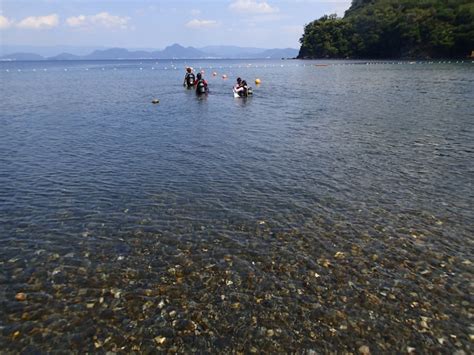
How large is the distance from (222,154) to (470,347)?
17.6 meters

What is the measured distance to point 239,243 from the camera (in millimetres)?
12648

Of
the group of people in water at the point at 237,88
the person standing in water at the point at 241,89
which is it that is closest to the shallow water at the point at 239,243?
the person standing in water at the point at 241,89

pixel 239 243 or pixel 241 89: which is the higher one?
pixel 241 89

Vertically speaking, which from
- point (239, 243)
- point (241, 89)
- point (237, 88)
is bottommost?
point (239, 243)

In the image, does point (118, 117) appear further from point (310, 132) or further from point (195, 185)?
point (195, 185)

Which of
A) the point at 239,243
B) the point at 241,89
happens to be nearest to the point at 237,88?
the point at 241,89

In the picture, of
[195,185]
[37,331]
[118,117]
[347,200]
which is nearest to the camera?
[37,331]

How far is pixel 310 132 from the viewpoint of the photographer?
29.2 m

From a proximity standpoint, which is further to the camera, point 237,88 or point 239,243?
point 237,88

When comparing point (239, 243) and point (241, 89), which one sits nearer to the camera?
point (239, 243)

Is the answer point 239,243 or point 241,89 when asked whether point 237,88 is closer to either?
point 241,89

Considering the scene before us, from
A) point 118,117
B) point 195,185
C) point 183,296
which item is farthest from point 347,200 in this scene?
point 118,117

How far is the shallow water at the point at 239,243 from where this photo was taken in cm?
874

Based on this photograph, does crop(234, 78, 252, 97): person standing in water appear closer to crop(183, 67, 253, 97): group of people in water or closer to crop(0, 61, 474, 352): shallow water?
crop(183, 67, 253, 97): group of people in water
